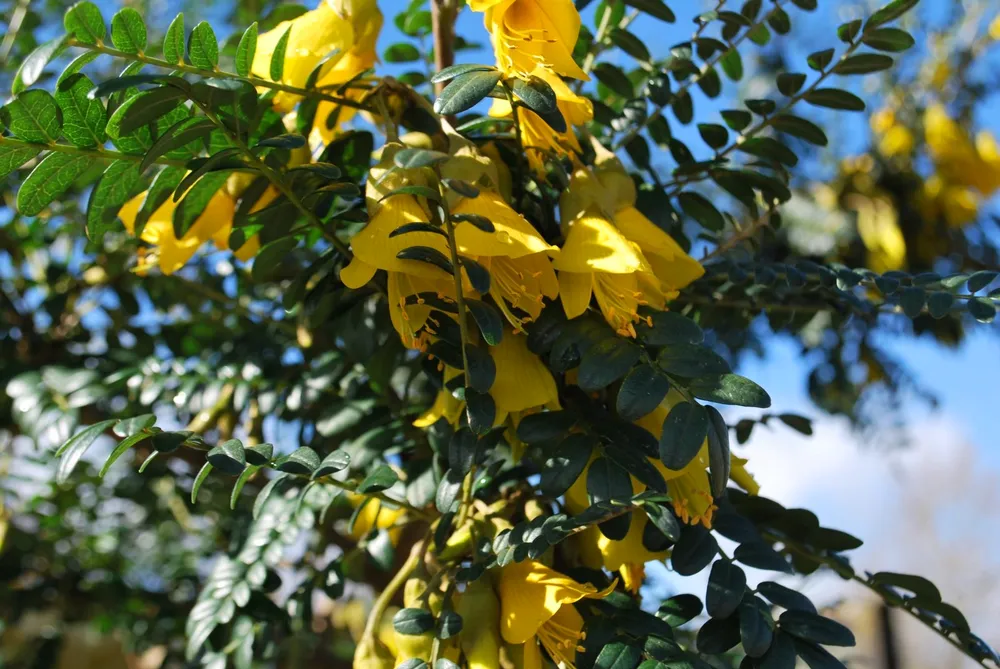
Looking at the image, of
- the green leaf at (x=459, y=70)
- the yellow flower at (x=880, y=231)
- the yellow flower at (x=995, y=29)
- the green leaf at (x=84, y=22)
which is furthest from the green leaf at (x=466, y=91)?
the yellow flower at (x=995, y=29)

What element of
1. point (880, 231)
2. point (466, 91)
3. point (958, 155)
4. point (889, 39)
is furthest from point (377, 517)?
point (958, 155)

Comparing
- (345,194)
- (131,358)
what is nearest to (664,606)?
(345,194)

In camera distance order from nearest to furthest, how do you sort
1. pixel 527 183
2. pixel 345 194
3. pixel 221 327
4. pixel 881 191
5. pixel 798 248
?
pixel 345 194, pixel 527 183, pixel 221 327, pixel 798 248, pixel 881 191

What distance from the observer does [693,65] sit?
0.87 meters

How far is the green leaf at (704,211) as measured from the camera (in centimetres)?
92

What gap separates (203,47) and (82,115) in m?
0.10

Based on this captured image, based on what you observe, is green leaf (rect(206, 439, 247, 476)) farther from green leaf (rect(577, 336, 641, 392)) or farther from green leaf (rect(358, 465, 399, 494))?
green leaf (rect(577, 336, 641, 392))

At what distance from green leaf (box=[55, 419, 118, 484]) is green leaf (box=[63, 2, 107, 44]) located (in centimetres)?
26

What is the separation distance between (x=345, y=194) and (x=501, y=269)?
0.13 metres

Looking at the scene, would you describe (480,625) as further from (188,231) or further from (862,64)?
(862,64)

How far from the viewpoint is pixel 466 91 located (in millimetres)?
612

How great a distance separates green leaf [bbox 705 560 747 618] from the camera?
24.7 inches

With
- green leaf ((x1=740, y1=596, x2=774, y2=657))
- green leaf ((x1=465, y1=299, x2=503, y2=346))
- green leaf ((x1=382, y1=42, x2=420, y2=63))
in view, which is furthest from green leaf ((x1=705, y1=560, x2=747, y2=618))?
green leaf ((x1=382, y1=42, x2=420, y2=63))

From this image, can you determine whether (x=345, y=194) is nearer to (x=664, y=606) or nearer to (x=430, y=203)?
(x=430, y=203)
